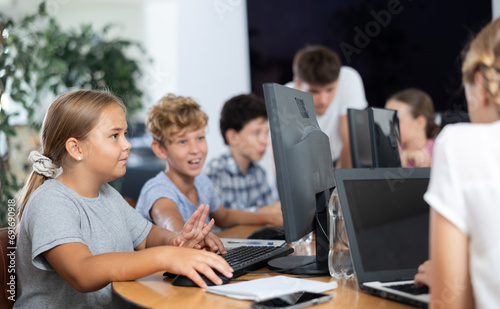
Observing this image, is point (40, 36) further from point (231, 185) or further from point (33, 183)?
point (33, 183)

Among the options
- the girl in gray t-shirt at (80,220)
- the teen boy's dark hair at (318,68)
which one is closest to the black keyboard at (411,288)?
the girl in gray t-shirt at (80,220)

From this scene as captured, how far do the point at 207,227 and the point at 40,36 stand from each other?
2589mm

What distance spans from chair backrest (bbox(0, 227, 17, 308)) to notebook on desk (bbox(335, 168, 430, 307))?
2.92 feet

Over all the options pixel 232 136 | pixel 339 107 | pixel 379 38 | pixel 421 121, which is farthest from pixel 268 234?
pixel 379 38

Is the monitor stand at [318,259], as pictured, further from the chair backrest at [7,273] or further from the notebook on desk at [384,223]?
the chair backrest at [7,273]

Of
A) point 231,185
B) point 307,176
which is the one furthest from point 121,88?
point 307,176

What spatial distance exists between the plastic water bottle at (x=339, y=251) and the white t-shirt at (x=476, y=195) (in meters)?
0.42

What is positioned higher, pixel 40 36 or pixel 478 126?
pixel 40 36

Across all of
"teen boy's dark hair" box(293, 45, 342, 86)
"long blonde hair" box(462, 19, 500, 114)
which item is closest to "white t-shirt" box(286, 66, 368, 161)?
"teen boy's dark hair" box(293, 45, 342, 86)

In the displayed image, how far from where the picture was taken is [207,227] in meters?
1.38

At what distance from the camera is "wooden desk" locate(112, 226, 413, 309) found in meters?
0.97

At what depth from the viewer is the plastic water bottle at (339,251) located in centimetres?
119

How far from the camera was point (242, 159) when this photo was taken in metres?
2.72

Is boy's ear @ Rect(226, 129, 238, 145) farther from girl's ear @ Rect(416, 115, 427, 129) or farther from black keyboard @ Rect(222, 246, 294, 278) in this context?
black keyboard @ Rect(222, 246, 294, 278)
